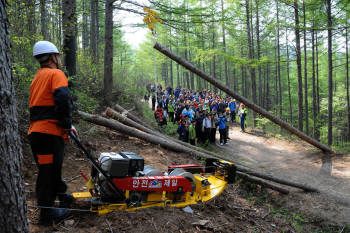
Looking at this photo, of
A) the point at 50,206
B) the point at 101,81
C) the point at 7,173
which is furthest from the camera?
the point at 101,81

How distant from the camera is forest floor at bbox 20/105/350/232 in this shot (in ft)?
11.8

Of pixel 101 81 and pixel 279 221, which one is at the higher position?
pixel 101 81

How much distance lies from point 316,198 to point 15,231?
28.1 feet

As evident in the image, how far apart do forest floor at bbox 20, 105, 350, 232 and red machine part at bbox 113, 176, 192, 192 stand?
0.36m

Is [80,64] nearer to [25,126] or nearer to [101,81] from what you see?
[101,81]

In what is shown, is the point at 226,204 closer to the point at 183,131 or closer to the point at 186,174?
the point at 186,174

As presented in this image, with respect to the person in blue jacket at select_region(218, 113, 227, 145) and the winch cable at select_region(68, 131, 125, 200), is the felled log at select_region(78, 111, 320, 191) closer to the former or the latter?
the winch cable at select_region(68, 131, 125, 200)

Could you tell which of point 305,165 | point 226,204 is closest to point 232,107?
point 305,165

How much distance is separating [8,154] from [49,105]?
1.48 m

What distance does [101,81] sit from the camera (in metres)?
13.7

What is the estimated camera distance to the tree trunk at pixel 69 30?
7.80 meters

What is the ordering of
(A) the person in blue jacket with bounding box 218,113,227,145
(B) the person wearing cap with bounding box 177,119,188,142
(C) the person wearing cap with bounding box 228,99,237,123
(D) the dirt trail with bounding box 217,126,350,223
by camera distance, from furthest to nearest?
1. (C) the person wearing cap with bounding box 228,99,237,123
2. (A) the person in blue jacket with bounding box 218,113,227,145
3. (B) the person wearing cap with bounding box 177,119,188,142
4. (D) the dirt trail with bounding box 217,126,350,223

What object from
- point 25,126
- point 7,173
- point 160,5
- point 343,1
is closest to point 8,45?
point 7,173

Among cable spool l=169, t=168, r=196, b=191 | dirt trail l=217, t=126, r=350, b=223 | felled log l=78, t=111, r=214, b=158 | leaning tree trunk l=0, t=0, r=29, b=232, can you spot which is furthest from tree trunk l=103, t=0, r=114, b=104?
leaning tree trunk l=0, t=0, r=29, b=232
